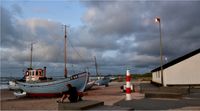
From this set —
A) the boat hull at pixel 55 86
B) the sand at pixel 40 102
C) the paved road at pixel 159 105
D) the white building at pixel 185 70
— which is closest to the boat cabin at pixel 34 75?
the boat hull at pixel 55 86

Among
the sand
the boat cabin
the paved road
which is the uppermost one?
the boat cabin

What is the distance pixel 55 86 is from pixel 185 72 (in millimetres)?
13389

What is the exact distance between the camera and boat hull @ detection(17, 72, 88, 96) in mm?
30812

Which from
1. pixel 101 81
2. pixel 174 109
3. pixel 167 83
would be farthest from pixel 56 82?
pixel 101 81

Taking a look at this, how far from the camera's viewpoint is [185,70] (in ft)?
99.9

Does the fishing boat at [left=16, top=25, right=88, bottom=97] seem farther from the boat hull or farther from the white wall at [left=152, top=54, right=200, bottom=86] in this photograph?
the white wall at [left=152, top=54, right=200, bottom=86]

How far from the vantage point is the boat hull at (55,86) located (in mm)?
30812

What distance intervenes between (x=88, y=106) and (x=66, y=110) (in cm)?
76

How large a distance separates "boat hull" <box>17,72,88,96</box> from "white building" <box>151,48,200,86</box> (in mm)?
9180

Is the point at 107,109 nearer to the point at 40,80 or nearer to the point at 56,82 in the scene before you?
the point at 56,82

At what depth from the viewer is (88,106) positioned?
992cm

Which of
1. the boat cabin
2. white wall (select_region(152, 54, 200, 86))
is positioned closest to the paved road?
white wall (select_region(152, 54, 200, 86))

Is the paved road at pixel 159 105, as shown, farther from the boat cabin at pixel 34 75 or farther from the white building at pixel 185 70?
the boat cabin at pixel 34 75

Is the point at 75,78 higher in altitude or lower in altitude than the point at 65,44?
lower
